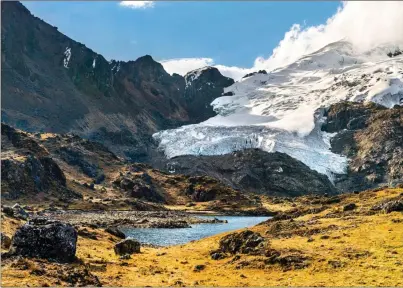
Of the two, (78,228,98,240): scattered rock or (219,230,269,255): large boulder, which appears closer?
(219,230,269,255): large boulder

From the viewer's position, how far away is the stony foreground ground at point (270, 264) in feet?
115

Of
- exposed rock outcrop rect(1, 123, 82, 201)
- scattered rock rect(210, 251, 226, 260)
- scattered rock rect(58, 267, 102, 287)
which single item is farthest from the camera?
exposed rock outcrop rect(1, 123, 82, 201)

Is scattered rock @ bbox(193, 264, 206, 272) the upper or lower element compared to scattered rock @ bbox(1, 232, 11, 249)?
lower

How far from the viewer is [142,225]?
413 feet

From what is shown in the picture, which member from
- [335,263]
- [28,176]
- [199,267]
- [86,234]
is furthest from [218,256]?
[28,176]

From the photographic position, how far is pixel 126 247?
2213 inches

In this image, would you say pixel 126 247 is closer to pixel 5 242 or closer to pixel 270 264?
pixel 5 242

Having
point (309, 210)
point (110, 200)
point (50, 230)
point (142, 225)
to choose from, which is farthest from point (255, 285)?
point (110, 200)

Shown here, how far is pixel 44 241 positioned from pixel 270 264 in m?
21.8

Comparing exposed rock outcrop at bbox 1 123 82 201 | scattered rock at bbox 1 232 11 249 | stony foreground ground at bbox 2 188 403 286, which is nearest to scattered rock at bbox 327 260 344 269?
stony foreground ground at bbox 2 188 403 286

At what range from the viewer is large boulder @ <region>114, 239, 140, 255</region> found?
55188 mm

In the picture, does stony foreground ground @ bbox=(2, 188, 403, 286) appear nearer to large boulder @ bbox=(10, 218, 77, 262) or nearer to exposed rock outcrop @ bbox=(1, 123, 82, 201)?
large boulder @ bbox=(10, 218, 77, 262)

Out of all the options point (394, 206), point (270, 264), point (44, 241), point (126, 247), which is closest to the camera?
point (44, 241)

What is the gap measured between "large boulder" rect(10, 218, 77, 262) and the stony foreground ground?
1.38 meters
